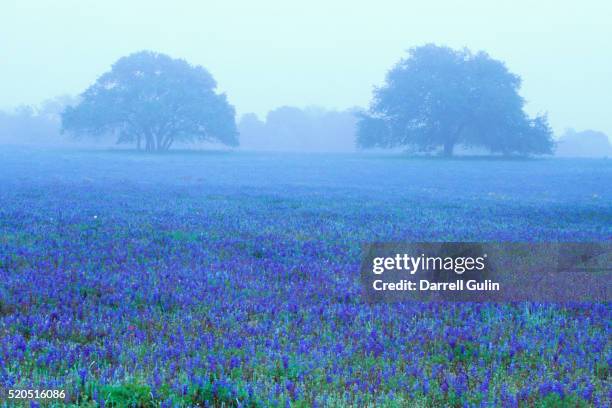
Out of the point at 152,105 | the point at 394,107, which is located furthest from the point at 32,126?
the point at 394,107

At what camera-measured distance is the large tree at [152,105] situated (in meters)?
71.9

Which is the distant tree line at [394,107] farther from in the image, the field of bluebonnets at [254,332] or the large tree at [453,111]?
the field of bluebonnets at [254,332]

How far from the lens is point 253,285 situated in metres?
6.43

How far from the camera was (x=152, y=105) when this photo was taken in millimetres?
70562

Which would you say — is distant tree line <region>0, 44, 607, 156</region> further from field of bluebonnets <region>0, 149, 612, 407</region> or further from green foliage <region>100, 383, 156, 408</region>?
green foliage <region>100, 383, 156, 408</region>

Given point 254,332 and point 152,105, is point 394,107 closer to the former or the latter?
point 152,105

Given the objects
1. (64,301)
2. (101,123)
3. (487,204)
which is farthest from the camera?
→ (101,123)

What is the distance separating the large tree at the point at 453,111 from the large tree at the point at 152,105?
18382 mm

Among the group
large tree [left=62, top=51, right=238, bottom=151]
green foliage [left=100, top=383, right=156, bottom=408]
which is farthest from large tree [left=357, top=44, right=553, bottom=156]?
green foliage [left=100, top=383, right=156, bottom=408]

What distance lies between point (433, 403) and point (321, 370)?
743mm

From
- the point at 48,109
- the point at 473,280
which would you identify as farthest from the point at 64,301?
the point at 48,109

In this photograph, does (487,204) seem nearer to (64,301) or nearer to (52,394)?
(64,301)

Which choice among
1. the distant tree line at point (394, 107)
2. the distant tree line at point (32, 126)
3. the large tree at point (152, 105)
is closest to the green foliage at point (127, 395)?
the distant tree line at point (394, 107)

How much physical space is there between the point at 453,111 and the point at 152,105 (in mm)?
32139
